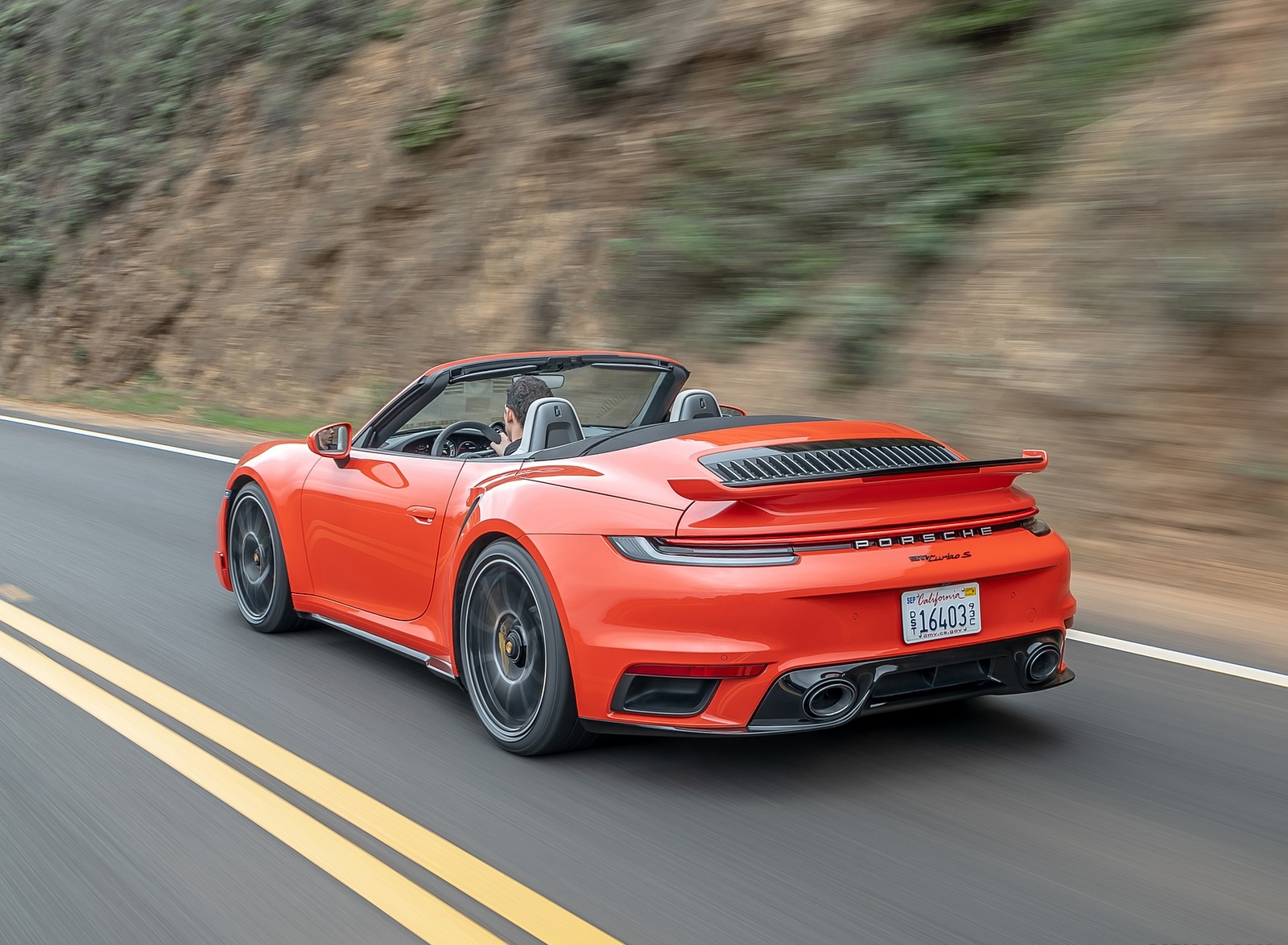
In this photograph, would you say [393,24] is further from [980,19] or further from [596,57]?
[980,19]

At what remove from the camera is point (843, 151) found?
11.3 metres

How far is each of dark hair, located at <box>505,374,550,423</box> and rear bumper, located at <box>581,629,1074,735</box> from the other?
1.48m

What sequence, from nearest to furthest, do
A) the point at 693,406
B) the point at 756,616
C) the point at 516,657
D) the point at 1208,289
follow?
the point at 756,616, the point at 516,657, the point at 693,406, the point at 1208,289

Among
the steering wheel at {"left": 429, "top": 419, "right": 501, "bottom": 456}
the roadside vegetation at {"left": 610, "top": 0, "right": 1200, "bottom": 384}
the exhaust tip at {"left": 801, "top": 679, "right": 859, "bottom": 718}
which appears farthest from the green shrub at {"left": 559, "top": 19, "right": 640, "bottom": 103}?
the exhaust tip at {"left": 801, "top": 679, "right": 859, "bottom": 718}

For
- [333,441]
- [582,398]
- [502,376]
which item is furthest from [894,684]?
[333,441]

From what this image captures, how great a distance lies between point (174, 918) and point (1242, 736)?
10.6 feet

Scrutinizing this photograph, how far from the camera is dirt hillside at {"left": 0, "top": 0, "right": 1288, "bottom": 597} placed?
7398mm

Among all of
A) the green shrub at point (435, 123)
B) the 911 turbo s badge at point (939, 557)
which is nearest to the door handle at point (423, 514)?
the 911 turbo s badge at point (939, 557)

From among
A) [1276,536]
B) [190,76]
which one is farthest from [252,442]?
[190,76]

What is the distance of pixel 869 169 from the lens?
35.4ft

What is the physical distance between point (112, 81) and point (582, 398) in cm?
2468

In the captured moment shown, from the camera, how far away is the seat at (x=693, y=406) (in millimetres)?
4859

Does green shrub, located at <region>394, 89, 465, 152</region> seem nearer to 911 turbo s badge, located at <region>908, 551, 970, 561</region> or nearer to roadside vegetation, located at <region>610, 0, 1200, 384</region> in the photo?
roadside vegetation, located at <region>610, 0, 1200, 384</region>

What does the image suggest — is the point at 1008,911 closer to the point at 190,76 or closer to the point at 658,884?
Answer: the point at 658,884
